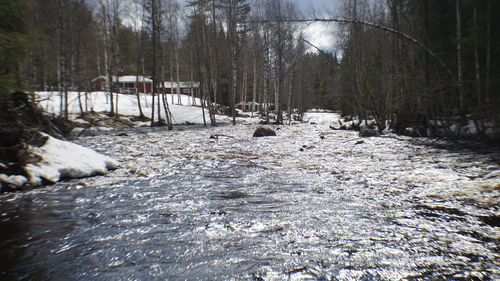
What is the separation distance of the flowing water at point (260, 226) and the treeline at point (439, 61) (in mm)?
2891

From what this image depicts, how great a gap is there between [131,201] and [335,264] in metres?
3.39

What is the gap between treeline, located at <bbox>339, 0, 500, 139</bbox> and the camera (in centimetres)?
971

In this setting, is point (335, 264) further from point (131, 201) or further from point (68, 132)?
point (68, 132)

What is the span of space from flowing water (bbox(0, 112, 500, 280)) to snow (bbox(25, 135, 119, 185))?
0.41 meters

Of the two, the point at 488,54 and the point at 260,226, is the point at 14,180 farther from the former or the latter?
the point at 488,54

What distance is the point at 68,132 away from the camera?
46.9 ft

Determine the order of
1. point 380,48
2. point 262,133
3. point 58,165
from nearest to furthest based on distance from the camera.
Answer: point 58,165 < point 262,133 < point 380,48

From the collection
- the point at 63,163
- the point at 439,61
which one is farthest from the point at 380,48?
the point at 63,163

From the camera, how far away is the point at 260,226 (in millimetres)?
3727

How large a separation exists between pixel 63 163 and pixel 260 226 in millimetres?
5149

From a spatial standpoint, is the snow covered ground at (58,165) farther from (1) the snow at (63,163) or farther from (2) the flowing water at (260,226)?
(2) the flowing water at (260,226)

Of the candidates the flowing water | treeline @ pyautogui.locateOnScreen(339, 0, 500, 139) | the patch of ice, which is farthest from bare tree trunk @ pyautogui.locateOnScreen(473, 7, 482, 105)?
the patch of ice

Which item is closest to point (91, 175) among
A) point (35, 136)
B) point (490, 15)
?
point (35, 136)

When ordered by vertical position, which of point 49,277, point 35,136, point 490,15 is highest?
point 490,15
